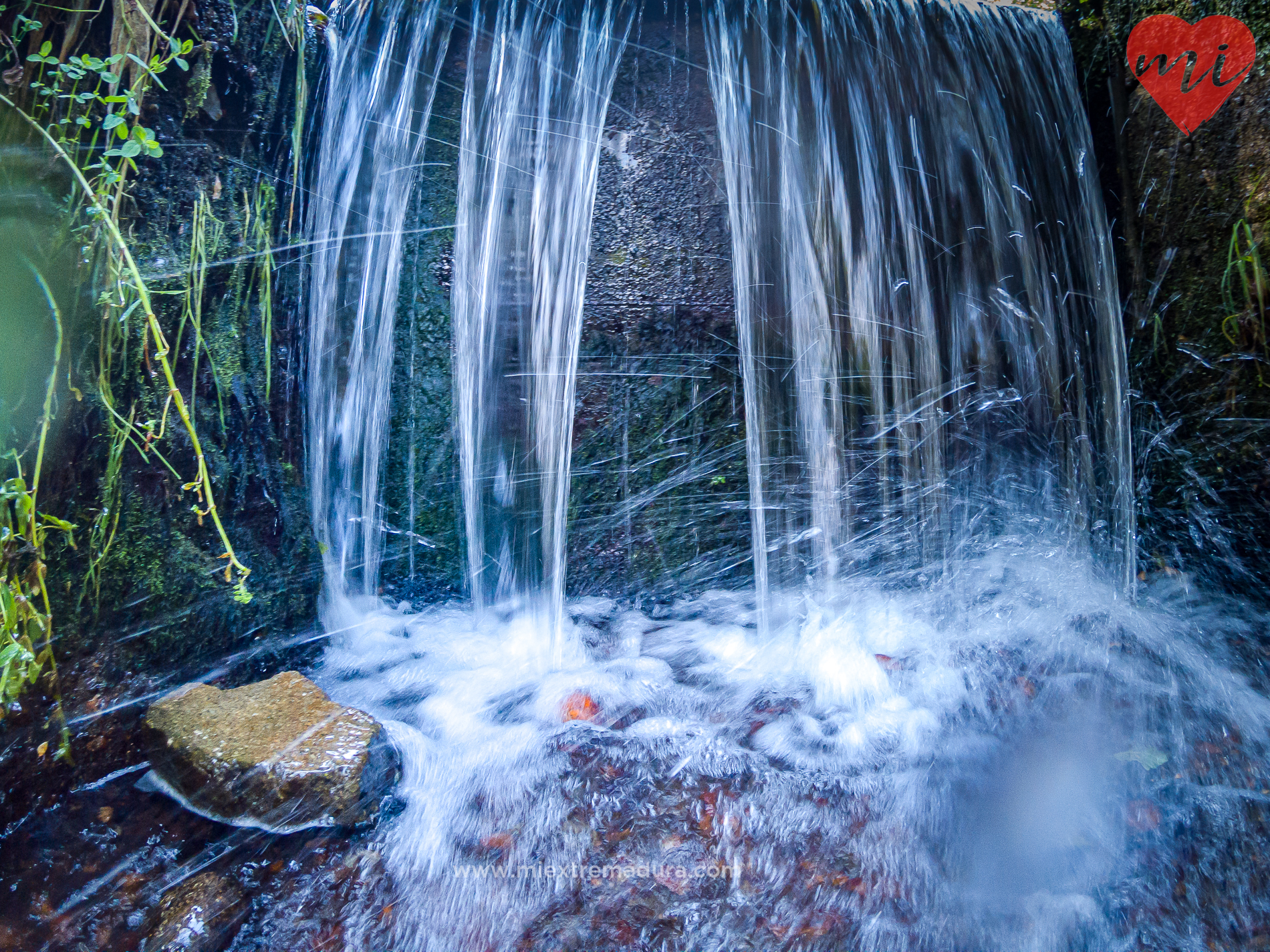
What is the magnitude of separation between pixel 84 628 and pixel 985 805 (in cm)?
242

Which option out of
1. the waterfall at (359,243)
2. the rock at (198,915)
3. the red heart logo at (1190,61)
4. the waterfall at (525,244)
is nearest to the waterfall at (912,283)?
the red heart logo at (1190,61)

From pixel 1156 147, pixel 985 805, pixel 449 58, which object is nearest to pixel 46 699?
pixel 985 805

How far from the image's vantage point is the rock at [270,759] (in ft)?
5.33

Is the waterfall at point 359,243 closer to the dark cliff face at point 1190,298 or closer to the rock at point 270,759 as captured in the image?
the rock at point 270,759

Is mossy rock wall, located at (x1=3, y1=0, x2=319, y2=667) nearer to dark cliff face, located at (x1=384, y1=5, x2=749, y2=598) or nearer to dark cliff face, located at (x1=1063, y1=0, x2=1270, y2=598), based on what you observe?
dark cliff face, located at (x1=384, y1=5, x2=749, y2=598)

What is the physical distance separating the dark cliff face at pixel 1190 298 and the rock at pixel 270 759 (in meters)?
2.94

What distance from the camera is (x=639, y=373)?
293 cm

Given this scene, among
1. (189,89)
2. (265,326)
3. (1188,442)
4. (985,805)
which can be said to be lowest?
(985,805)

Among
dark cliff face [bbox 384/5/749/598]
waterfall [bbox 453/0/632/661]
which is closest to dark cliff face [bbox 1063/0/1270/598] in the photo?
dark cliff face [bbox 384/5/749/598]

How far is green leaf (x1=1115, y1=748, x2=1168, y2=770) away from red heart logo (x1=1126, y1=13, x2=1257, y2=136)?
2150 mm

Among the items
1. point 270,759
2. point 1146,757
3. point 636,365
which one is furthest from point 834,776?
point 636,365

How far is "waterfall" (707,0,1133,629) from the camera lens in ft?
9.16

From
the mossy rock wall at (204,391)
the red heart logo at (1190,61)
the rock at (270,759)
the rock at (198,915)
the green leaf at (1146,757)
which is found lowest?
the rock at (198,915)

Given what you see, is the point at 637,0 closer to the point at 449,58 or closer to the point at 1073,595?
the point at 449,58
